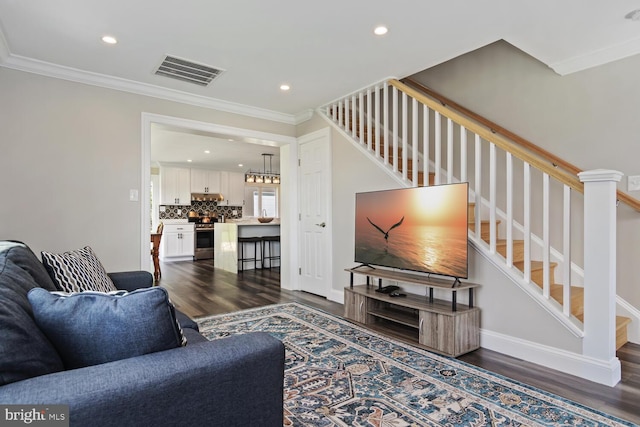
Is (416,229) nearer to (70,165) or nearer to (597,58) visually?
(597,58)

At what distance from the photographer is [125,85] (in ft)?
12.2

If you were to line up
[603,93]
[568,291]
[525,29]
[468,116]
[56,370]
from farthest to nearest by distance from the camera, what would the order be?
[468,116]
[603,93]
[525,29]
[568,291]
[56,370]

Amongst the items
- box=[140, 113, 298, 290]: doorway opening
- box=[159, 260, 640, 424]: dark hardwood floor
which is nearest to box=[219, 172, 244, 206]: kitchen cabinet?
box=[159, 260, 640, 424]: dark hardwood floor

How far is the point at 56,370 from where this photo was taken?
3.12ft

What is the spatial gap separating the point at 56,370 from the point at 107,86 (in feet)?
11.7

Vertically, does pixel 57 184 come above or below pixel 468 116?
below

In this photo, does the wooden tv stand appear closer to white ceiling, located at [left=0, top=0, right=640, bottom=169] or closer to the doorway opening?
the doorway opening

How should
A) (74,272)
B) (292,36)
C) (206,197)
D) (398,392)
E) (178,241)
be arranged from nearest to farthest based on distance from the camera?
(74,272) < (398,392) < (292,36) < (178,241) < (206,197)

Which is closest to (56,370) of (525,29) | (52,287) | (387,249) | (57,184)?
(52,287)

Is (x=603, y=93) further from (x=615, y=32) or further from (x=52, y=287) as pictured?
(x=52, y=287)

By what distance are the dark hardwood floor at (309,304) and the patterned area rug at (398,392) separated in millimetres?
154

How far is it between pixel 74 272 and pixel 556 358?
10.1 feet

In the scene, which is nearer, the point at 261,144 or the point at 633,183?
the point at 633,183

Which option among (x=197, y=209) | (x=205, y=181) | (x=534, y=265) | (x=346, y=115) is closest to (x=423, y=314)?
(x=534, y=265)
